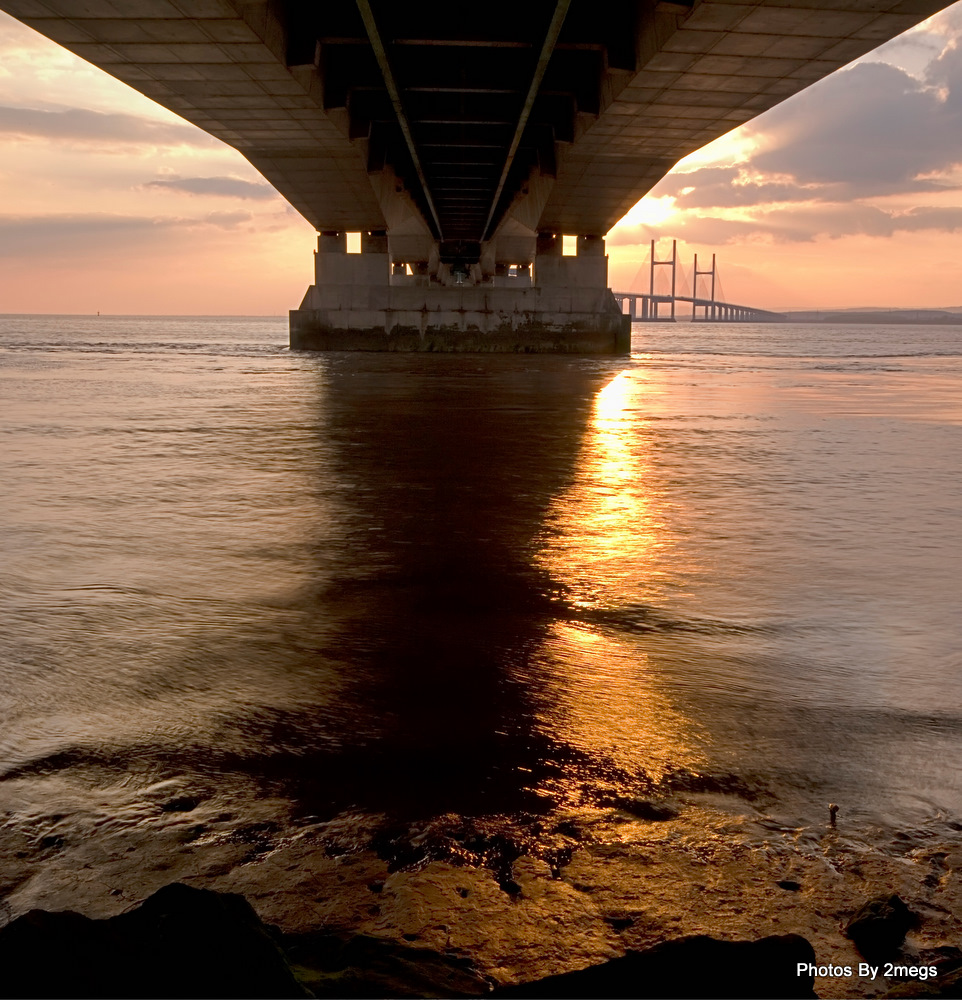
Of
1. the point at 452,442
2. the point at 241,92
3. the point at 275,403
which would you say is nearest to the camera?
the point at 452,442

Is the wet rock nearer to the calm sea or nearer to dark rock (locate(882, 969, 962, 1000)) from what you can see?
the calm sea

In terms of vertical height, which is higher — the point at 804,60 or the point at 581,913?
the point at 804,60

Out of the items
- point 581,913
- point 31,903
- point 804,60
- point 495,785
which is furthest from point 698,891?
point 804,60

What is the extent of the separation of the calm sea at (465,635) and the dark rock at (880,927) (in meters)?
0.45

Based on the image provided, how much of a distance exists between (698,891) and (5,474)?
8772 millimetres

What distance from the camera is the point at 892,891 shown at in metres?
2.51

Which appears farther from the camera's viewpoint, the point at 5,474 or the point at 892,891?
the point at 5,474

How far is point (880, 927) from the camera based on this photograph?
2.30 meters

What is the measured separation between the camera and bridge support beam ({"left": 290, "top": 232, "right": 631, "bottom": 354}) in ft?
158

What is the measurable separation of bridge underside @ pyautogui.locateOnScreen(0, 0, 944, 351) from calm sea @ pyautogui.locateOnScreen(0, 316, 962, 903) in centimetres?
961

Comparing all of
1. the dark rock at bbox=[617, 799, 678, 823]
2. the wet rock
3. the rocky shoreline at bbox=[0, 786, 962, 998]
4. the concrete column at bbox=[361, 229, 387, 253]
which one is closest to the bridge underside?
the concrete column at bbox=[361, 229, 387, 253]

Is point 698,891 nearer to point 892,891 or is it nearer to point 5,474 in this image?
point 892,891

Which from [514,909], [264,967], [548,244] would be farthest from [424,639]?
[548,244]

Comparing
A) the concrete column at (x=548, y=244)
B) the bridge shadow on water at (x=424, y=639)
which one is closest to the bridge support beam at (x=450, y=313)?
the concrete column at (x=548, y=244)
